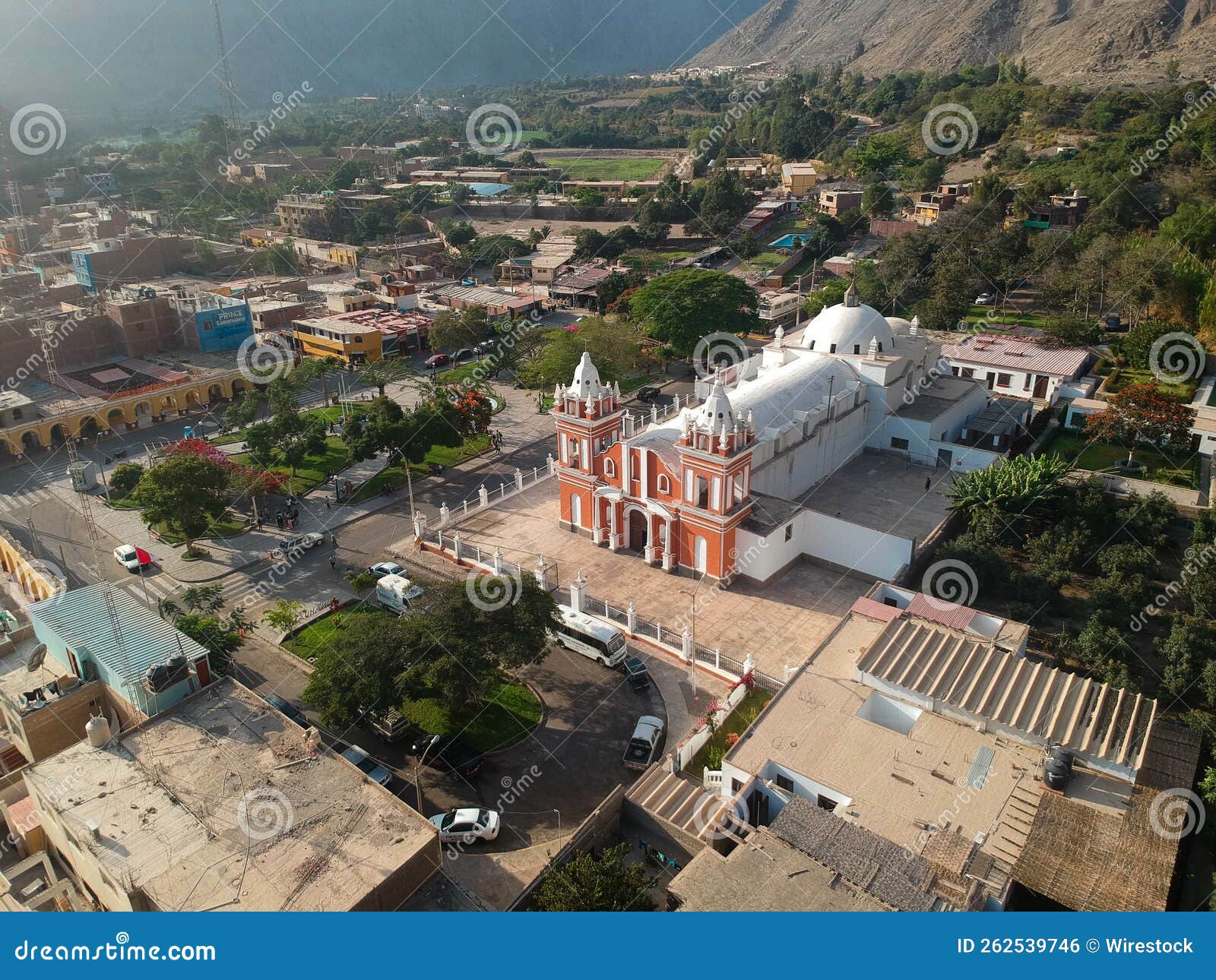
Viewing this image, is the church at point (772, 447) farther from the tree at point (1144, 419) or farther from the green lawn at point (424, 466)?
the green lawn at point (424, 466)

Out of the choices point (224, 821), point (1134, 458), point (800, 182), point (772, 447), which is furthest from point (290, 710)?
point (800, 182)

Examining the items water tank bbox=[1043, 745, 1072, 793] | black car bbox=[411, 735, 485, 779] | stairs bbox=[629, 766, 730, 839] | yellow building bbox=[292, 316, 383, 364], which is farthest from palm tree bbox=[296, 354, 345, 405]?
water tank bbox=[1043, 745, 1072, 793]

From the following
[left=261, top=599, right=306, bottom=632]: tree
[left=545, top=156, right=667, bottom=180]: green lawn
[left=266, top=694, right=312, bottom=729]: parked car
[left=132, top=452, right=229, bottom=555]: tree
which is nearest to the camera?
[left=266, top=694, right=312, bottom=729]: parked car

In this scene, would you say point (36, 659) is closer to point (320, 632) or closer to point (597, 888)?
point (320, 632)

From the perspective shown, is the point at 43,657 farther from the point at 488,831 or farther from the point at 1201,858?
the point at 1201,858

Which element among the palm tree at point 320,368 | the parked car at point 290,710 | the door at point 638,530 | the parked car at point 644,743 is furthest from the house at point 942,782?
the palm tree at point 320,368

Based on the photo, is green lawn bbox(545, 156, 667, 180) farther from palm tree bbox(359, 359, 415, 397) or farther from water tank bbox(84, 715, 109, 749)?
water tank bbox(84, 715, 109, 749)

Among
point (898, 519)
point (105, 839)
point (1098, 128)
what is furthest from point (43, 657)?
point (1098, 128)
